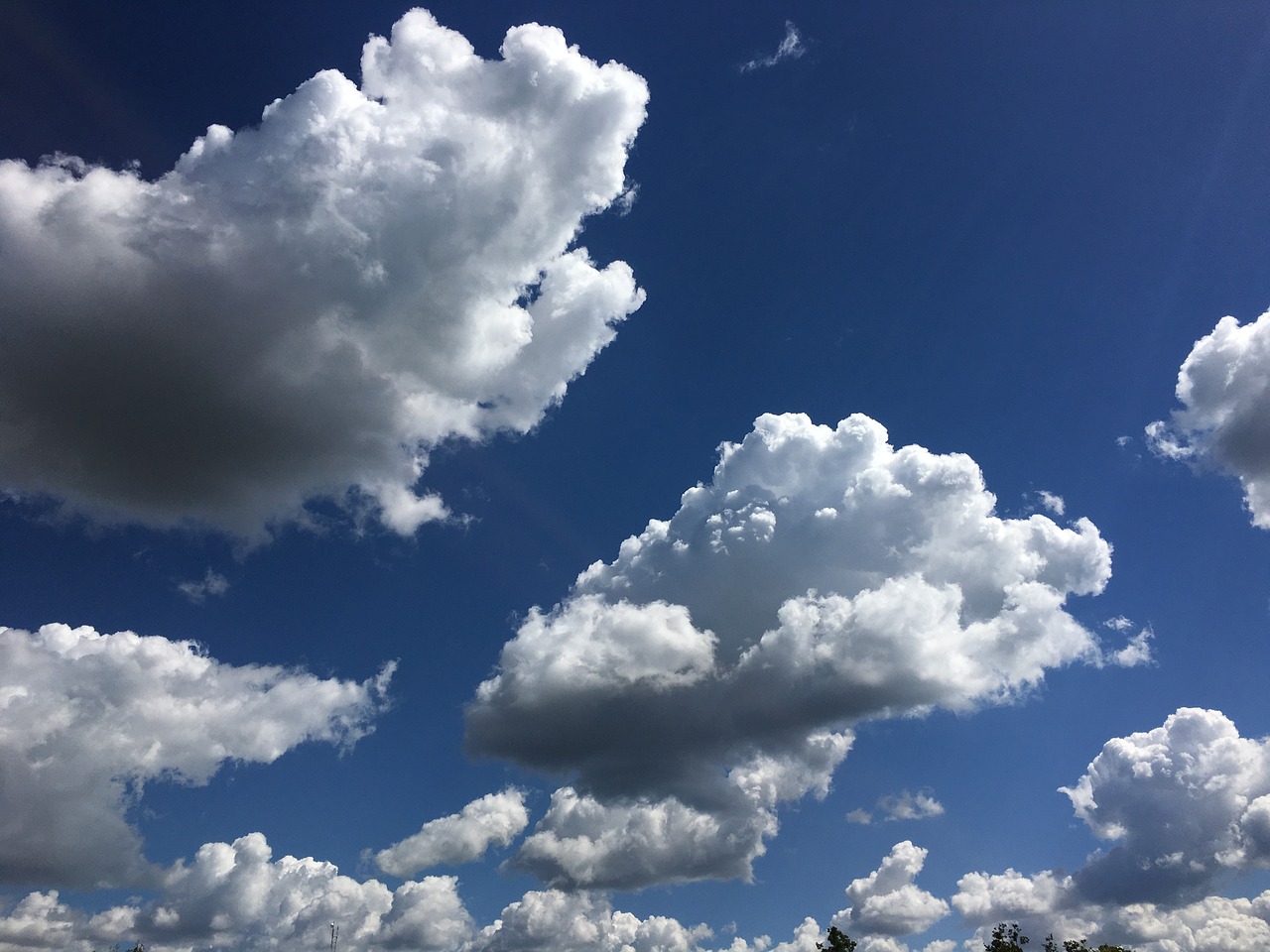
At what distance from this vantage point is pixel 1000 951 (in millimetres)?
177875

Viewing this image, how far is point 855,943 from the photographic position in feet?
555

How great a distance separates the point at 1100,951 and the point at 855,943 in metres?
55.6

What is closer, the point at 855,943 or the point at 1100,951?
the point at 855,943

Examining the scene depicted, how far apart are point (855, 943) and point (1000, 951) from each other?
33715mm

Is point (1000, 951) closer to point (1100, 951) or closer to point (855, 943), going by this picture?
point (1100, 951)

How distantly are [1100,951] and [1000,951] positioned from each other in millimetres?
22131

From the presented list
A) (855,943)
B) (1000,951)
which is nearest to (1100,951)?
(1000,951)

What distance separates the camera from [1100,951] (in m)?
180
